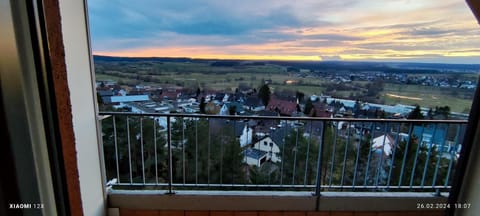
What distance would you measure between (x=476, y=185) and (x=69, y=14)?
2399 mm

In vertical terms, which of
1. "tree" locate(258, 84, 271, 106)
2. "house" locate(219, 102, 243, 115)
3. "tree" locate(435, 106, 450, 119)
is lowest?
"house" locate(219, 102, 243, 115)

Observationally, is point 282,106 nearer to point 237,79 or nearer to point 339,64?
point 237,79

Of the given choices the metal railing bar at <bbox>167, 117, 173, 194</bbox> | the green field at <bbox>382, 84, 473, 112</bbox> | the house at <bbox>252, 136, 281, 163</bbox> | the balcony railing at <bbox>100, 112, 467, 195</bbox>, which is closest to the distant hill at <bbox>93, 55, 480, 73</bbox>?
the green field at <bbox>382, 84, 473, 112</bbox>

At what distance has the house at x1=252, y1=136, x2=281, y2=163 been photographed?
255 centimetres

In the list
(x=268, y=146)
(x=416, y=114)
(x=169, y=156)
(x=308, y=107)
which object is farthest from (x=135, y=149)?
(x=416, y=114)

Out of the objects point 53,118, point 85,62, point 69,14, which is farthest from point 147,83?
point 53,118

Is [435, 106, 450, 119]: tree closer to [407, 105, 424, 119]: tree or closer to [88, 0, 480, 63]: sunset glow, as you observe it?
[407, 105, 424, 119]: tree

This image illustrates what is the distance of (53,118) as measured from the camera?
0.56 m

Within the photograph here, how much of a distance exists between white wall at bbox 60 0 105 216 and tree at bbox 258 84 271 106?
1474mm

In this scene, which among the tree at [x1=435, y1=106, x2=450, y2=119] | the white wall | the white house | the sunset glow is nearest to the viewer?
the white wall

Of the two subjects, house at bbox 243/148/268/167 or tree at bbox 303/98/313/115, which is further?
house at bbox 243/148/268/167

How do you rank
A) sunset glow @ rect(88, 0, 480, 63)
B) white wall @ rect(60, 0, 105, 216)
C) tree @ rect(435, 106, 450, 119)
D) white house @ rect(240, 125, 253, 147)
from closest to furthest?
1. white wall @ rect(60, 0, 105, 216)
2. sunset glow @ rect(88, 0, 480, 63)
3. tree @ rect(435, 106, 450, 119)
4. white house @ rect(240, 125, 253, 147)

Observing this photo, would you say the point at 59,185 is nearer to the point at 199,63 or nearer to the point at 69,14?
the point at 69,14

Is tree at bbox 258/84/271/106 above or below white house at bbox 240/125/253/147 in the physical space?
above
